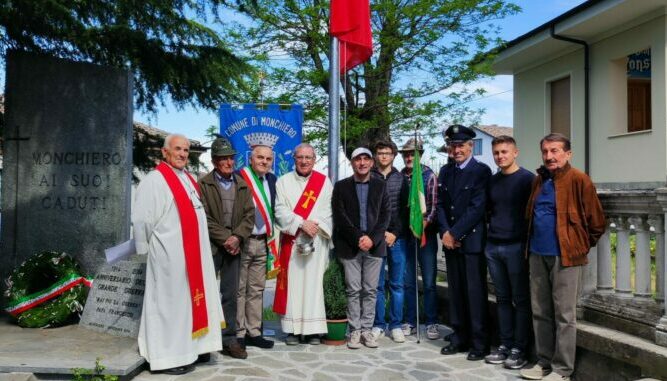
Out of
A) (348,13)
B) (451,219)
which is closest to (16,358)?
(451,219)

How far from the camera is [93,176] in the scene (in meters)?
6.51

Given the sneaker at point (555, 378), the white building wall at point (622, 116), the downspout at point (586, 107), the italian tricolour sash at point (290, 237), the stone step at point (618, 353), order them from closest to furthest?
the stone step at point (618, 353)
the sneaker at point (555, 378)
the italian tricolour sash at point (290, 237)
the white building wall at point (622, 116)
the downspout at point (586, 107)

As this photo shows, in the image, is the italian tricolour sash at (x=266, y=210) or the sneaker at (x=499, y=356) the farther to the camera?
the italian tricolour sash at (x=266, y=210)

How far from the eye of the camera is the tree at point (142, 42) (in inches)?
229

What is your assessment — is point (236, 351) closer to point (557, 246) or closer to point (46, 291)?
point (46, 291)

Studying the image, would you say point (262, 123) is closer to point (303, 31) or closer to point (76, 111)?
point (76, 111)

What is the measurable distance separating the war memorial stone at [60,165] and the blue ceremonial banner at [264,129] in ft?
5.56

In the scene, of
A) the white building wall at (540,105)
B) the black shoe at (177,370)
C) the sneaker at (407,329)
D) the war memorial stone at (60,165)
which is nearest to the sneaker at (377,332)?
the sneaker at (407,329)

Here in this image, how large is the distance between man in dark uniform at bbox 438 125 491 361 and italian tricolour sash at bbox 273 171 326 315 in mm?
1241

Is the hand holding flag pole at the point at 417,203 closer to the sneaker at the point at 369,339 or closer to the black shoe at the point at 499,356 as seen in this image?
the sneaker at the point at 369,339

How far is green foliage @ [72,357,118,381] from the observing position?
433cm

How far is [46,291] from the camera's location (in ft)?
18.9

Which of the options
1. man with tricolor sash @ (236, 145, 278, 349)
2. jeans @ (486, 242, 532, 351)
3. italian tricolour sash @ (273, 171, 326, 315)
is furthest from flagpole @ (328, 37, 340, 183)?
jeans @ (486, 242, 532, 351)

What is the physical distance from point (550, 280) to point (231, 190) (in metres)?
2.85
